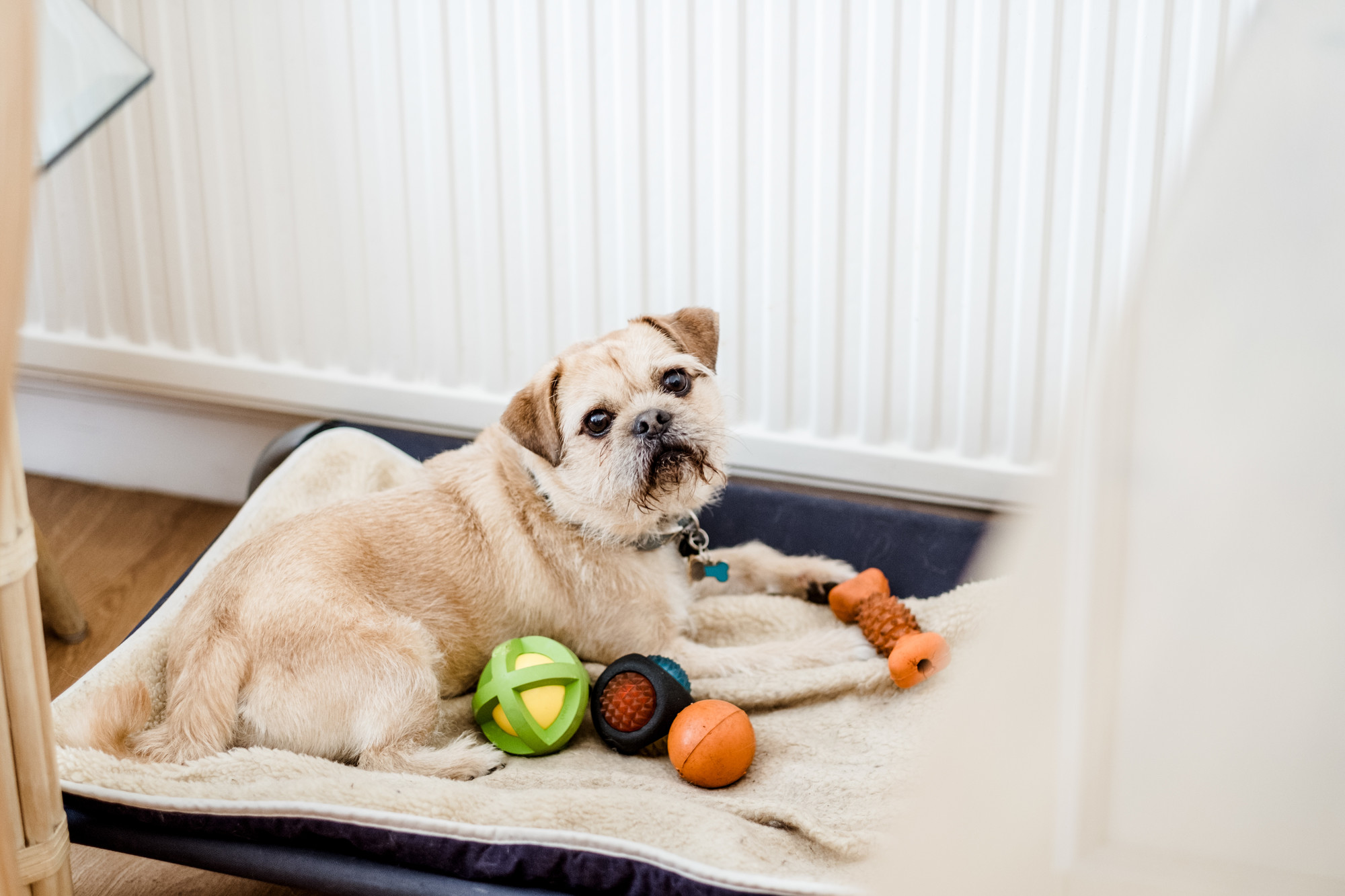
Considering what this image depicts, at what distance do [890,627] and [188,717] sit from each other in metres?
0.99

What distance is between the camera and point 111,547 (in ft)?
8.11

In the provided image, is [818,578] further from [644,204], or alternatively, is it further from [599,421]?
[644,204]

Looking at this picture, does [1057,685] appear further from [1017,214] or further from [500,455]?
[1017,214]

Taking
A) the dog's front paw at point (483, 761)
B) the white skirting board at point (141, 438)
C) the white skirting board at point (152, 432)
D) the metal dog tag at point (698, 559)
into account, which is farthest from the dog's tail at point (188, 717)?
the white skirting board at point (141, 438)

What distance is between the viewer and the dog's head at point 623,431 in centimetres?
153

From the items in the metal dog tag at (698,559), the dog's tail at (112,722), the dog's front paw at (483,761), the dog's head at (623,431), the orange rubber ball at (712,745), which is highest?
the dog's head at (623,431)

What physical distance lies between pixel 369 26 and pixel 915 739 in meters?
1.57

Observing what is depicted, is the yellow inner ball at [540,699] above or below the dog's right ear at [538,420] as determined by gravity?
below

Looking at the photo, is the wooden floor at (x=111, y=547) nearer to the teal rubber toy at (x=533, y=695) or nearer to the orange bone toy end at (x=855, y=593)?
the teal rubber toy at (x=533, y=695)

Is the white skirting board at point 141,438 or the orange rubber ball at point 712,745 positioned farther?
the white skirting board at point 141,438

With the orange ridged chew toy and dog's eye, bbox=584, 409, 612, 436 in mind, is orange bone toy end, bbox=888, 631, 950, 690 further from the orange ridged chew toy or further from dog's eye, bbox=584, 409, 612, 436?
dog's eye, bbox=584, 409, 612, 436

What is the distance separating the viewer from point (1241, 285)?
0.46 m

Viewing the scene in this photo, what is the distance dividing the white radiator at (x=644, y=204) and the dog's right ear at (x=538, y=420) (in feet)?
1.20

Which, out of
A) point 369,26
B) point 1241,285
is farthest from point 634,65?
point 1241,285
